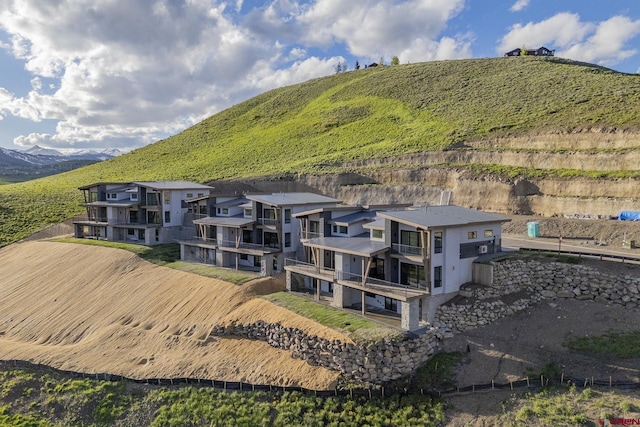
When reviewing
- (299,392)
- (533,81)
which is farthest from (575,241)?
(533,81)

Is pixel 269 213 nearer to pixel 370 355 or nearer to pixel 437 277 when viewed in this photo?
pixel 437 277

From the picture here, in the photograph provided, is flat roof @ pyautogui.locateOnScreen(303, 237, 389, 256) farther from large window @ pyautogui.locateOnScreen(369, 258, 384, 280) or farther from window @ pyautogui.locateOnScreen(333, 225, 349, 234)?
large window @ pyautogui.locateOnScreen(369, 258, 384, 280)

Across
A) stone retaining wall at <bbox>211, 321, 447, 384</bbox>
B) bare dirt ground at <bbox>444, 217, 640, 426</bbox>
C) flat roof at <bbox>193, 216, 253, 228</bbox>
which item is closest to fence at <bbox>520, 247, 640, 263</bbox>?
bare dirt ground at <bbox>444, 217, 640, 426</bbox>

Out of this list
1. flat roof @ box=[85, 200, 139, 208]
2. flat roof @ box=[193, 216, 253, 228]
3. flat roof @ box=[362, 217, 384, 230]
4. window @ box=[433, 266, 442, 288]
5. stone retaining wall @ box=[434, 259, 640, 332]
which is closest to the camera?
stone retaining wall @ box=[434, 259, 640, 332]

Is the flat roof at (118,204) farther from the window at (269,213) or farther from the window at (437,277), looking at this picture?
the window at (437,277)

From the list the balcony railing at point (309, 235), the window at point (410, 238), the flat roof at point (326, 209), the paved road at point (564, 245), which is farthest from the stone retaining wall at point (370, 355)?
the paved road at point (564, 245)

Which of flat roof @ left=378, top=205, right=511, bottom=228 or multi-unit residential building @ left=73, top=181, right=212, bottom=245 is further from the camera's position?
multi-unit residential building @ left=73, top=181, right=212, bottom=245

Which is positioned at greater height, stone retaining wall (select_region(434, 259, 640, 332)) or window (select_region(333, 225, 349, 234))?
window (select_region(333, 225, 349, 234))
